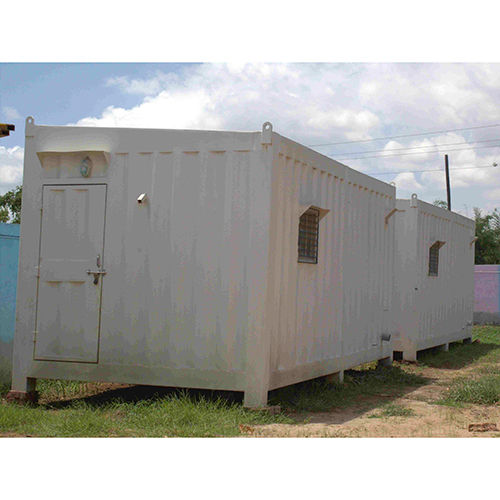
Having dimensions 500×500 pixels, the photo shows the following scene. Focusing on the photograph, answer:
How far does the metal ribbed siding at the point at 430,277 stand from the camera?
1239 centimetres

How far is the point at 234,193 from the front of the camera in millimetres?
7023

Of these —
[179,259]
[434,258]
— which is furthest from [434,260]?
[179,259]

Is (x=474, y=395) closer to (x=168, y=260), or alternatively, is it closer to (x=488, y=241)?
(x=168, y=260)

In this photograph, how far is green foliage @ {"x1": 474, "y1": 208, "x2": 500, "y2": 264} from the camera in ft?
105

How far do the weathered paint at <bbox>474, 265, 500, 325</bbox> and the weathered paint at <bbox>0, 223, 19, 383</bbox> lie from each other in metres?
17.4

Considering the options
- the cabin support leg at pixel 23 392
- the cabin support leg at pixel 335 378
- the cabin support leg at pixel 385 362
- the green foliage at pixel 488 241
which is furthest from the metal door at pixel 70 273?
the green foliage at pixel 488 241

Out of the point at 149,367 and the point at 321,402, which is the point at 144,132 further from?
the point at 321,402

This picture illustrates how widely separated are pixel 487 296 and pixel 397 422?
1644cm

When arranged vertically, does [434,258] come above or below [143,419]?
above

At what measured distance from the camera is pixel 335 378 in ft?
29.4

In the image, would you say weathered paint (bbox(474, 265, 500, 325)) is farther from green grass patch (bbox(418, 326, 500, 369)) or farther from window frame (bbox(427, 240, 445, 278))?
window frame (bbox(427, 240, 445, 278))

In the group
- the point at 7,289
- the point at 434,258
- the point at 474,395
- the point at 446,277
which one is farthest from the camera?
the point at 446,277

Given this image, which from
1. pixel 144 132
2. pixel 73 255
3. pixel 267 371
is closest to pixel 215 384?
pixel 267 371

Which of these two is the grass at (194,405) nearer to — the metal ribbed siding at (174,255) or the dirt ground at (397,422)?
the dirt ground at (397,422)
